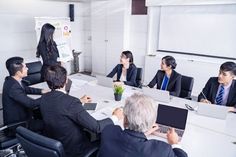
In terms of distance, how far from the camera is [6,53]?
5.01 meters

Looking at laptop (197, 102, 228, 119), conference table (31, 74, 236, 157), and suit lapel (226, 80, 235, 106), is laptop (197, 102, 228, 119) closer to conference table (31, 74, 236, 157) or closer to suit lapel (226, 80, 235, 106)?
conference table (31, 74, 236, 157)

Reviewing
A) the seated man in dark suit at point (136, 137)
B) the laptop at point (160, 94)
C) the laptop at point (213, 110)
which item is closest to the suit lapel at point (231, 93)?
the laptop at point (213, 110)

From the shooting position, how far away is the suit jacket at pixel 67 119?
5.52ft

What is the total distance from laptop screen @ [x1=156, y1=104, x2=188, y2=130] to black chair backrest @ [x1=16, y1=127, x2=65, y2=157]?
90cm

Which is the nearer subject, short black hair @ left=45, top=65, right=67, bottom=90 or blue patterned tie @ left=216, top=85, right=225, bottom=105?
short black hair @ left=45, top=65, right=67, bottom=90

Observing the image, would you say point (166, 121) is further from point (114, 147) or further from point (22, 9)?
point (22, 9)

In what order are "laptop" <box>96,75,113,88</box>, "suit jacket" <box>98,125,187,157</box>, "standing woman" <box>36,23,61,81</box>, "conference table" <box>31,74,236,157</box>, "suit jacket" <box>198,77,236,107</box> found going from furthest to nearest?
"standing woman" <box>36,23,61,81</box>, "laptop" <box>96,75,113,88</box>, "suit jacket" <box>198,77,236,107</box>, "conference table" <box>31,74,236,157</box>, "suit jacket" <box>98,125,187,157</box>

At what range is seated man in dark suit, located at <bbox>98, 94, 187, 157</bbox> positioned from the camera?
3.80ft

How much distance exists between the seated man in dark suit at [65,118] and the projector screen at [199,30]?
11.8 ft

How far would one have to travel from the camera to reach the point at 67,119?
1.70 meters

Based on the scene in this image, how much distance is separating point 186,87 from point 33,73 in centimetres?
242

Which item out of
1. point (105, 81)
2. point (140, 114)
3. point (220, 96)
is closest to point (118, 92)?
point (105, 81)

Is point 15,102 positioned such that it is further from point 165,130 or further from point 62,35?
point 62,35

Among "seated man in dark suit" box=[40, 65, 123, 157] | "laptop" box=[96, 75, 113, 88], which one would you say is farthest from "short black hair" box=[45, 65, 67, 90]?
"laptop" box=[96, 75, 113, 88]
